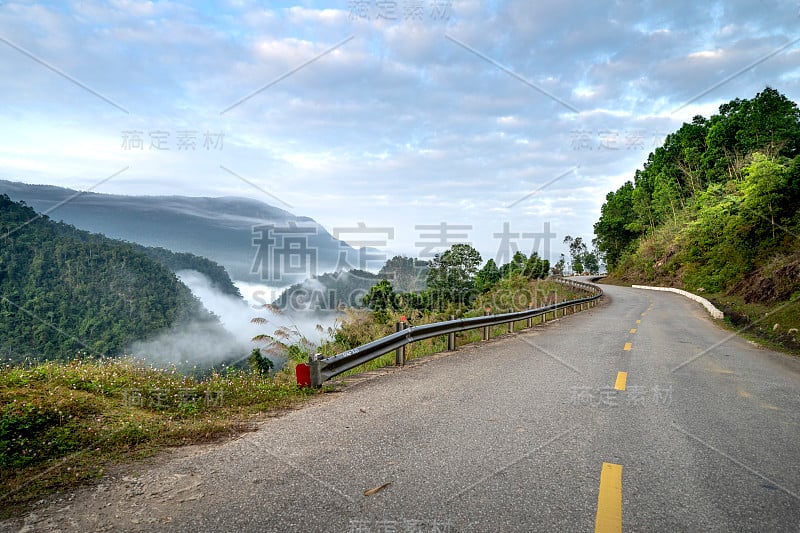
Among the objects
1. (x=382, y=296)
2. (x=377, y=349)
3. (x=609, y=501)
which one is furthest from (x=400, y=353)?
(x=382, y=296)

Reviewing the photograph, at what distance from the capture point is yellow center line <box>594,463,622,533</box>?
109 inches

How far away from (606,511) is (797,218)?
38464 millimetres

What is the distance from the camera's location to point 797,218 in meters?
30.2

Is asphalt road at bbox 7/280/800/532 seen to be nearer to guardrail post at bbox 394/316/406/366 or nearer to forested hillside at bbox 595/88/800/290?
guardrail post at bbox 394/316/406/366

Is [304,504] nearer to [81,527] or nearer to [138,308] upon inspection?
[81,527]

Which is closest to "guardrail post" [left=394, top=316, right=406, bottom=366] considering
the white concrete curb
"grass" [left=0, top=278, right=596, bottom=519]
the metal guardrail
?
the metal guardrail

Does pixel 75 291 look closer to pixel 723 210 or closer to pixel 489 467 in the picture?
pixel 489 467

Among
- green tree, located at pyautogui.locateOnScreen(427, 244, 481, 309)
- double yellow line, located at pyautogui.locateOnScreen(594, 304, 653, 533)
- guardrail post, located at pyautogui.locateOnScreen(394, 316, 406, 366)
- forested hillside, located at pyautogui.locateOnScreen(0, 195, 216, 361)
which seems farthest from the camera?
forested hillside, located at pyautogui.locateOnScreen(0, 195, 216, 361)

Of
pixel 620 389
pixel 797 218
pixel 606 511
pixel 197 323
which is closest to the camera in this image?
pixel 606 511

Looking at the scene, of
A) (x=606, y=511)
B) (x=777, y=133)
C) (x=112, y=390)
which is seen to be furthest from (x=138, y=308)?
(x=777, y=133)

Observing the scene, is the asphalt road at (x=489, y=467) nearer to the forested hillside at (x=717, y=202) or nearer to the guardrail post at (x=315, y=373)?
the guardrail post at (x=315, y=373)

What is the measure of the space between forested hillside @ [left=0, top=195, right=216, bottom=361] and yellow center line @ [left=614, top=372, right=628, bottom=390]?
242ft

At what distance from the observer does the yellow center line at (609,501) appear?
9.12 feet

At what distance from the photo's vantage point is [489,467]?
365cm
